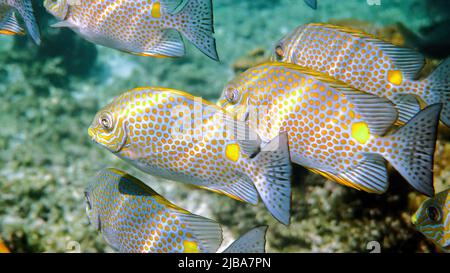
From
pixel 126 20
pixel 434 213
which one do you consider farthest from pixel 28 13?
pixel 434 213

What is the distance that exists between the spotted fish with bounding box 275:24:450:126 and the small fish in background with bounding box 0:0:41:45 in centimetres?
201

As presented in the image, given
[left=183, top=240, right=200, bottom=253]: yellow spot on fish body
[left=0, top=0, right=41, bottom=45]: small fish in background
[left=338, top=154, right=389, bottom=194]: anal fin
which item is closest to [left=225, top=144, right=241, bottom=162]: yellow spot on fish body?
[left=183, top=240, right=200, bottom=253]: yellow spot on fish body

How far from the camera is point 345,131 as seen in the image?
6.04ft

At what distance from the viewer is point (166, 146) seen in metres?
1.87

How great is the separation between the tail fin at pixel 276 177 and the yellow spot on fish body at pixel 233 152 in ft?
0.36

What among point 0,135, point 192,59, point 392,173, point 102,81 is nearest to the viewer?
point 392,173

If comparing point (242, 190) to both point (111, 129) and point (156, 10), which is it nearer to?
point (111, 129)

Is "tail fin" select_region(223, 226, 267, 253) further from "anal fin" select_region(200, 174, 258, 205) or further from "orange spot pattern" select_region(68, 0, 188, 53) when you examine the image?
"orange spot pattern" select_region(68, 0, 188, 53)

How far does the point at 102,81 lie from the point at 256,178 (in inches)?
278

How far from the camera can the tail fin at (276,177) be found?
1654 mm

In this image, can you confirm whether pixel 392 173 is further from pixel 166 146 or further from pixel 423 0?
pixel 423 0

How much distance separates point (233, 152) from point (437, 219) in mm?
1457

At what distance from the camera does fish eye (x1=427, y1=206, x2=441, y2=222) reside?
2.08 m
